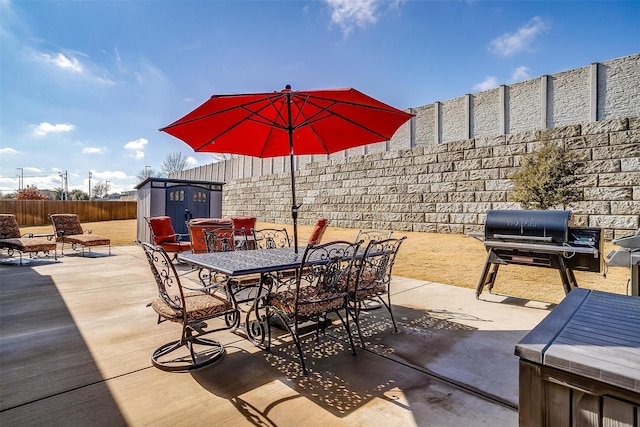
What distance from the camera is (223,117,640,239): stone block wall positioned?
651 centimetres

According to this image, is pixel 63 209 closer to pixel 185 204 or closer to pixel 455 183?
pixel 185 204

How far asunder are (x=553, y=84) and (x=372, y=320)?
741 cm

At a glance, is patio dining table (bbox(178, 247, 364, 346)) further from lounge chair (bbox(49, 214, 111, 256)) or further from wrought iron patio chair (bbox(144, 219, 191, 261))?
lounge chair (bbox(49, 214, 111, 256))

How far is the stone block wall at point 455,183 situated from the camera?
651 centimetres

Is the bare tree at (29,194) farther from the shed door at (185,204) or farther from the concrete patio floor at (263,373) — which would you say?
the concrete patio floor at (263,373)

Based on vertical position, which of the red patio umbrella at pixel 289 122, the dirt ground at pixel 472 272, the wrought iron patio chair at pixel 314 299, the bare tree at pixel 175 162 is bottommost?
the dirt ground at pixel 472 272

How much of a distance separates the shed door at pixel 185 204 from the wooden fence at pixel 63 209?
15.8 m

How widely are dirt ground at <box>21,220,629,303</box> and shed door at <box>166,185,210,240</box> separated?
654 cm

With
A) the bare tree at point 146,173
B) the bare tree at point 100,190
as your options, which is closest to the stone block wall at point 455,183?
the bare tree at point 146,173

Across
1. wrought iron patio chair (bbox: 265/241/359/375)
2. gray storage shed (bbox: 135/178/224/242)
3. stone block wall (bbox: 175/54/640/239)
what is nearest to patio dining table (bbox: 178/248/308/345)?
wrought iron patio chair (bbox: 265/241/359/375)

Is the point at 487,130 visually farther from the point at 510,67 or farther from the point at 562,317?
the point at 562,317

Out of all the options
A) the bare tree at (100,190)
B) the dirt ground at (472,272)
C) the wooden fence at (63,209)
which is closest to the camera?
the dirt ground at (472,272)

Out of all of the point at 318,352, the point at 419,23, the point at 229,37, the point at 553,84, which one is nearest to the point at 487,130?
the point at 553,84

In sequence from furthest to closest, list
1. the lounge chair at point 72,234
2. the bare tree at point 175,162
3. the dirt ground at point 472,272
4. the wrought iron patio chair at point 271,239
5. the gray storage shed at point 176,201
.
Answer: the bare tree at point 175,162 < the gray storage shed at point 176,201 < the lounge chair at point 72,234 < the dirt ground at point 472,272 < the wrought iron patio chair at point 271,239
